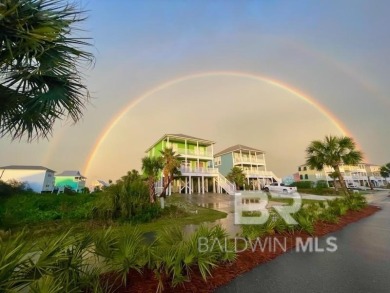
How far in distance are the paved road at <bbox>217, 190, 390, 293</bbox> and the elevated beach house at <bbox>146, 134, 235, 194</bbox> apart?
2700cm

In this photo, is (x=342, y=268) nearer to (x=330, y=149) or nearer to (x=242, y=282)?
(x=242, y=282)

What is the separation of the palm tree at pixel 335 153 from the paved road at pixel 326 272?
1808cm

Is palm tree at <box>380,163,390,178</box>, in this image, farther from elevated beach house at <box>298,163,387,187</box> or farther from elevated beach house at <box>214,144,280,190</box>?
elevated beach house at <box>214,144,280,190</box>

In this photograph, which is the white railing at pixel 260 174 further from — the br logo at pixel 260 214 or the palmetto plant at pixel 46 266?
the palmetto plant at pixel 46 266

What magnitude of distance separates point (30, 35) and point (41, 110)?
1.76 m

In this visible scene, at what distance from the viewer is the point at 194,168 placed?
3572 cm

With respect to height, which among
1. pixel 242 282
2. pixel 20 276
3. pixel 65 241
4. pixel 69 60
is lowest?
pixel 242 282

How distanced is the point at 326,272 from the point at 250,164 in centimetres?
4242

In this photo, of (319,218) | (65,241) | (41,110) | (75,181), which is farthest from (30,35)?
(75,181)

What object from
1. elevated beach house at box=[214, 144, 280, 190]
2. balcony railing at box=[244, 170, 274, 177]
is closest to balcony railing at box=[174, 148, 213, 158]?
elevated beach house at box=[214, 144, 280, 190]

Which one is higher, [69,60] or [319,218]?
[69,60]

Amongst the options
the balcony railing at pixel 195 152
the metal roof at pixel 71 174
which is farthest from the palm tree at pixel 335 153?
the metal roof at pixel 71 174

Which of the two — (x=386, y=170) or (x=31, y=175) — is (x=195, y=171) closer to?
(x=31, y=175)

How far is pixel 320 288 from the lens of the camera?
4.46 metres
